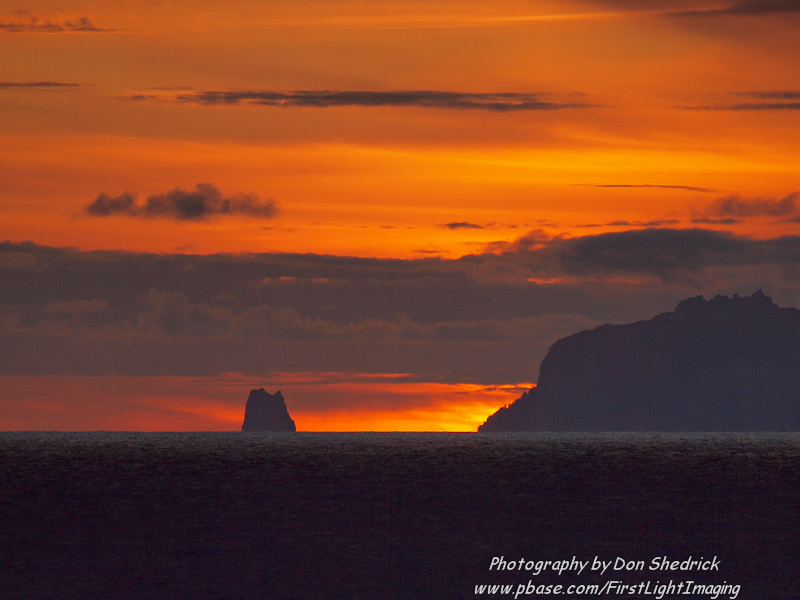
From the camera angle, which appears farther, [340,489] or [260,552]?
[340,489]

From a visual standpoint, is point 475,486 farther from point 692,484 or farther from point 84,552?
point 84,552

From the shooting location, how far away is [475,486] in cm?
10581

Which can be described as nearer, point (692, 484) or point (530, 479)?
point (692, 484)

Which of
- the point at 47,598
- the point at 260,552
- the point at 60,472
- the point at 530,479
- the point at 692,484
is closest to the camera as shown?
the point at 47,598

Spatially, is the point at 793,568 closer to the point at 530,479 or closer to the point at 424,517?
the point at 424,517

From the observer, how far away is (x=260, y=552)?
58312 millimetres

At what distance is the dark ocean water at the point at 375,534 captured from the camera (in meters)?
49.2

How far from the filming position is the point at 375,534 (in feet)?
215

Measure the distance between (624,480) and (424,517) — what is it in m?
51.5

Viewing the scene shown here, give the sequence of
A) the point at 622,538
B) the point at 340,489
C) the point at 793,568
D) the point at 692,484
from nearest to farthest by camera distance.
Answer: the point at 793,568, the point at 622,538, the point at 340,489, the point at 692,484

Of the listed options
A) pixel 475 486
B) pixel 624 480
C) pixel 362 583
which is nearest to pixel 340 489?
pixel 475 486

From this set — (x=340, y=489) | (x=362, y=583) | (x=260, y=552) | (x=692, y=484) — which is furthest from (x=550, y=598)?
(x=692, y=484)

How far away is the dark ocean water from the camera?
49.2 meters

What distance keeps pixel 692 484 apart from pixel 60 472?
85.8m
